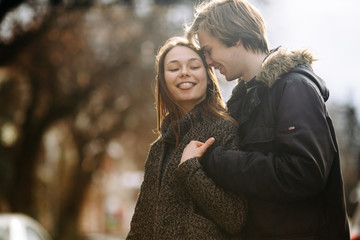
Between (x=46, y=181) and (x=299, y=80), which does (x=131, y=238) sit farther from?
(x=46, y=181)

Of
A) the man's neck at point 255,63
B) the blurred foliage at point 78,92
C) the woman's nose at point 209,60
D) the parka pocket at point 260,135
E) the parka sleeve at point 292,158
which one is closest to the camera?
the parka sleeve at point 292,158

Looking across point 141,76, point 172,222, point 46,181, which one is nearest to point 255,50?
point 172,222

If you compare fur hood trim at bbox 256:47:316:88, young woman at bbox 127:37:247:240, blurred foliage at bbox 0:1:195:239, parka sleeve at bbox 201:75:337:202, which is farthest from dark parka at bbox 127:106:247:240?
blurred foliage at bbox 0:1:195:239

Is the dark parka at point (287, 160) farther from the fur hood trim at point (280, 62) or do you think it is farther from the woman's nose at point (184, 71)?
the woman's nose at point (184, 71)

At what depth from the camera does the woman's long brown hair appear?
330cm

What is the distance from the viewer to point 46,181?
31219 millimetres

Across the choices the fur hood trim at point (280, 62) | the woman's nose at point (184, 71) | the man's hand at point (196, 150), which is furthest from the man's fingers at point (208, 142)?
the woman's nose at point (184, 71)

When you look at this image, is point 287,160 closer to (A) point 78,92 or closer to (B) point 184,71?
(B) point 184,71

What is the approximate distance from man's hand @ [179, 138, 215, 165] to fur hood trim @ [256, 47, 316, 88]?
445mm

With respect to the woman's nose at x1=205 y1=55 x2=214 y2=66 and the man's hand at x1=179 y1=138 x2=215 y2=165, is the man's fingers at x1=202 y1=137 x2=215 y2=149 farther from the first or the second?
Result: the woman's nose at x1=205 y1=55 x2=214 y2=66

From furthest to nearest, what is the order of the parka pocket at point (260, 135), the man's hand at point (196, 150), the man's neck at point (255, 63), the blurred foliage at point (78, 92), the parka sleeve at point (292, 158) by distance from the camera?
the blurred foliage at point (78, 92) → the man's neck at point (255, 63) → the man's hand at point (196, 150) → the parka pocket at point (260, 135) → the parka sleeve at point (292, 158)

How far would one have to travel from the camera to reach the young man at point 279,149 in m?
2.60

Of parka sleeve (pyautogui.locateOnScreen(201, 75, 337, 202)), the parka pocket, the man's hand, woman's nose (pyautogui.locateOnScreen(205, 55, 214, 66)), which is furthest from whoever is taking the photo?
woman's nose (pyautogui.locateOnScreen(205, 55, 214, 66))

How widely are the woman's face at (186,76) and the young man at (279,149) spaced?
27 centimetres
